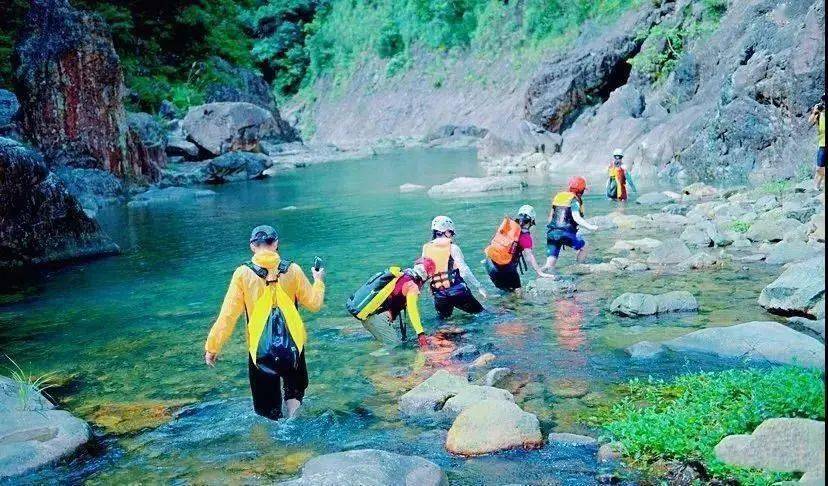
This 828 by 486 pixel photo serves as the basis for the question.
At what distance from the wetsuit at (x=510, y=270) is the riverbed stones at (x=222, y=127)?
2905cm

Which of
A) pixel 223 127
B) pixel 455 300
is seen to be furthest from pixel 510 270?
Answer: pixel 223 127

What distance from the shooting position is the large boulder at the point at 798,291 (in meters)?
8.14

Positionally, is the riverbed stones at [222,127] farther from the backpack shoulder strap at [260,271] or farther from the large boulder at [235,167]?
the backpack shoulder strap at [260,271]

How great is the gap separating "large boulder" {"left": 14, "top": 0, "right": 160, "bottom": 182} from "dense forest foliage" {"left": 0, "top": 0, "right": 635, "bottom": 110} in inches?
32.9

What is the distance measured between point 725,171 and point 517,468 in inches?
717

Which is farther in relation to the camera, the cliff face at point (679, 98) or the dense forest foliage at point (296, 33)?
the dense forest foliage at point (296, 33)

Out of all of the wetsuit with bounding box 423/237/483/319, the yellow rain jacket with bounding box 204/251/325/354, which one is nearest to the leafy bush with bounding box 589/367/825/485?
the yellow rain jacket with bounding box 204/251/325/354

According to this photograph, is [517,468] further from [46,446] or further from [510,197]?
[510,197]

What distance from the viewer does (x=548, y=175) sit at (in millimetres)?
28859

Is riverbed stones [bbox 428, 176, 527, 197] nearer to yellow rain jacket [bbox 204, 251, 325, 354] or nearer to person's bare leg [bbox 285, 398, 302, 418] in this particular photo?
person's bare leg [bbox 285, 398, 302, 418]

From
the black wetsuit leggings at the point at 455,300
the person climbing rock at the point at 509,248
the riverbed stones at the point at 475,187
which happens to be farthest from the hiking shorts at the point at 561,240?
the riverbed stones at the point at 475,187

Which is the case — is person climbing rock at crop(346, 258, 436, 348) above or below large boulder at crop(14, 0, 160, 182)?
below

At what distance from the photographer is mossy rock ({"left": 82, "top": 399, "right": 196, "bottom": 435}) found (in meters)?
6.89

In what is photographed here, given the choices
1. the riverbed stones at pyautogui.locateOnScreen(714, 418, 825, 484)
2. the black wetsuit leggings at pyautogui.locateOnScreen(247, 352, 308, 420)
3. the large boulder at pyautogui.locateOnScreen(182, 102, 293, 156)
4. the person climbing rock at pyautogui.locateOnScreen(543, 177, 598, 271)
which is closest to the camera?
the riverbed stones at pyautogui.locateOnScreen(714, 418, 825, 484)
